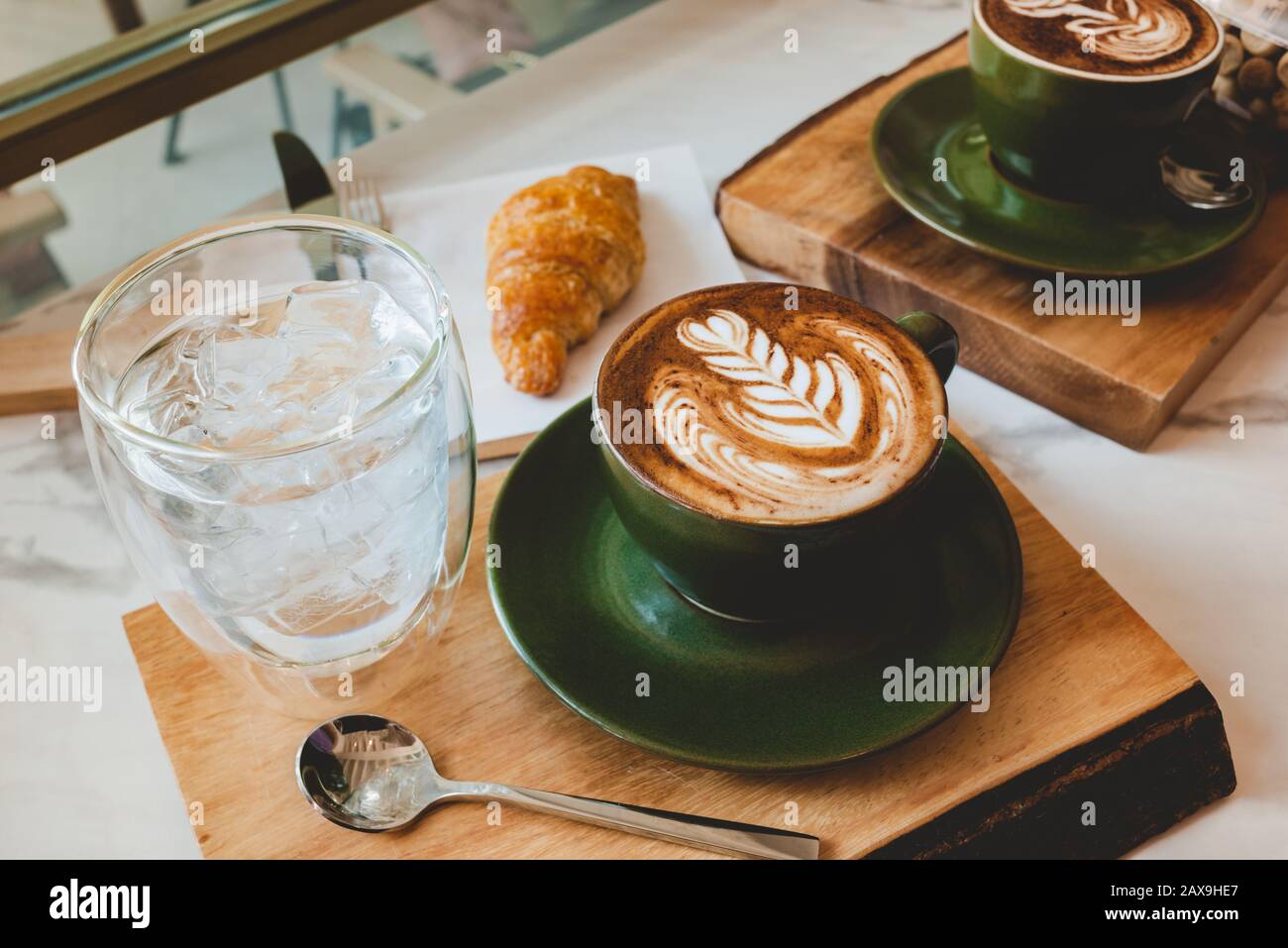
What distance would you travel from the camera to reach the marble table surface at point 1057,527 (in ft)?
2.26

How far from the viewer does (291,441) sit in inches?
22.3

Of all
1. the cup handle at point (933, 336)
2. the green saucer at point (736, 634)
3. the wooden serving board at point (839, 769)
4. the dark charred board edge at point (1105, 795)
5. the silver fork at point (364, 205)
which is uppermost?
the cup handle at point (933, 336)

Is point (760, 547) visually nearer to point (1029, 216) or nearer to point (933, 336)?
point (933, 336)

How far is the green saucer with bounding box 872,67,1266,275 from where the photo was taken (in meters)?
0.88

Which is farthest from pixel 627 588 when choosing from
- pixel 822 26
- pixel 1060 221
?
pixel 822 26

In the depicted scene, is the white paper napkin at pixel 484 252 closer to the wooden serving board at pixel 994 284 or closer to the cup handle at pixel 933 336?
the wooden serving board at pixel 994 284

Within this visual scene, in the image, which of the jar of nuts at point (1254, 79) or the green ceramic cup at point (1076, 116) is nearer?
the green ceramic cup at point (1076, 116)

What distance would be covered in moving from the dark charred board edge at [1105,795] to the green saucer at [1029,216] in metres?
0.38

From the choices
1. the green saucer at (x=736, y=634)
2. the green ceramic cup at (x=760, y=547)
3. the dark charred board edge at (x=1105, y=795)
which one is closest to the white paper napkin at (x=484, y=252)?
the green saucer at (x=736, y=634)

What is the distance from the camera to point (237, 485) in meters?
0.56

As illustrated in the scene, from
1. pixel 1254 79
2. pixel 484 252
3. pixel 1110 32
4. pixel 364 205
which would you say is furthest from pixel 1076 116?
pixel 364 205

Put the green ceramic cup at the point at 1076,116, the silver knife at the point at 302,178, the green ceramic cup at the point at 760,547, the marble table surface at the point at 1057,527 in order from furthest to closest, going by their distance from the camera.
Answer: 1. the silver knife at the point at 302,178
2. the green ceramic cup at the point at 1076,116
3. the marble table surface at the point at 1057,527
4. the green ceramic cup at the point at 760,547
